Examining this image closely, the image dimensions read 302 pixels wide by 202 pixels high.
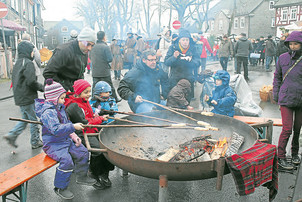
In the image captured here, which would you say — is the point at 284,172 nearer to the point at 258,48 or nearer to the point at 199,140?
the point at 199,140

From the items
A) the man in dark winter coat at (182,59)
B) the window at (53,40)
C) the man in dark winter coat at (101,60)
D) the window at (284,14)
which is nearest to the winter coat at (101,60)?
the man in dark winter coat at (101,60)

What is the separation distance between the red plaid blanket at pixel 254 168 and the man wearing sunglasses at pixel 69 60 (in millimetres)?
2647

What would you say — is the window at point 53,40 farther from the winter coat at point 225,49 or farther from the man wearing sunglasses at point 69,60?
the man wearing sunglasses at point 69,60

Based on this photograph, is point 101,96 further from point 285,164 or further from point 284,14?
point 284,14

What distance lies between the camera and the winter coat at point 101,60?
7.81 metres

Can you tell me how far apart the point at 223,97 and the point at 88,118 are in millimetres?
2392

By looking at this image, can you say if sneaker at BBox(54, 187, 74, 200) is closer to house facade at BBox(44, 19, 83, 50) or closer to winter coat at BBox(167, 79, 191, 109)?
winter coat at BBox(167, 79, 191, 109)

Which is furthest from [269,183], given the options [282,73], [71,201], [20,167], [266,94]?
[266,94]

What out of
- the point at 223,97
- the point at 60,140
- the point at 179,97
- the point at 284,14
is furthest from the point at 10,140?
the point at 284,14

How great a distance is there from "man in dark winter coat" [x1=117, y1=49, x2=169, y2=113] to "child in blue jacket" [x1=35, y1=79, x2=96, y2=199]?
1.27 m

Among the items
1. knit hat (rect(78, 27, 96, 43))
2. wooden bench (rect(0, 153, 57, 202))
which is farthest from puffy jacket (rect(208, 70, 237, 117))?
wooden bench (rect(0, 153, 57, 202))

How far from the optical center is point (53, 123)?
10.1ft

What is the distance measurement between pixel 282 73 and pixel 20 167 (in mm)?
3808

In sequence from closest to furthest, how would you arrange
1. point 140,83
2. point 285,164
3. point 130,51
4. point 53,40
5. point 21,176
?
point 21,176 → point 285,164 → point 140,83 → point 130,51 → point 53,40
